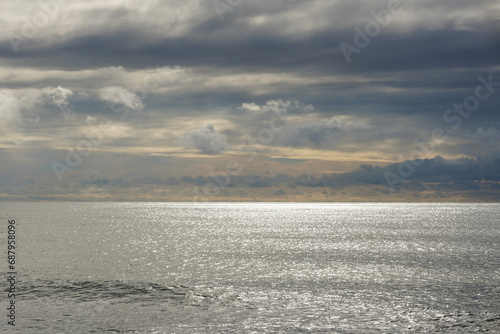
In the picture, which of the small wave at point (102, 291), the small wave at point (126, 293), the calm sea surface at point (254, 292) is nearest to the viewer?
the calm sea surface at point (254, 292)

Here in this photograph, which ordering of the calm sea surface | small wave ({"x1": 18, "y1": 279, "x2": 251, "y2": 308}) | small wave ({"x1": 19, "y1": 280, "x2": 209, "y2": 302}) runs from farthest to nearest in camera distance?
small wave ({"x1": 19, "y1": 280, "x2": 209, "y2": 302})
small wave ({"x1": 18, "y1": 279, "x2": 251, "y2": 308})
the calm sea surface

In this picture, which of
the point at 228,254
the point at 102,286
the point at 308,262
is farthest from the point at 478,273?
the point at 102,286

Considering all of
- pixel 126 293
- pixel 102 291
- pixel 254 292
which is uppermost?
pixel 254 292

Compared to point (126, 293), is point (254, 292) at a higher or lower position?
higher

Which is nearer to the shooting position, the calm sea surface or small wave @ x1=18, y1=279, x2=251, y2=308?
the calm sea surface

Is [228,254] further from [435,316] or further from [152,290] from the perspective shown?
[435,316]

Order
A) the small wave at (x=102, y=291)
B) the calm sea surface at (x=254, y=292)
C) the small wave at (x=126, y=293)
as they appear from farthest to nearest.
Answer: the small wave at (x=102, y=291) < the small wave at (x=126, y=293) < the calm sea surface at (x=254, y=292)

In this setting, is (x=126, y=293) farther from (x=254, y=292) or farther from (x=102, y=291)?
(x=254, y=292)

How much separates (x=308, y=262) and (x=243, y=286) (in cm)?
3463

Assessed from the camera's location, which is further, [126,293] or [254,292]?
[254,292]

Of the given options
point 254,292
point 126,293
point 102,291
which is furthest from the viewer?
point 102,291

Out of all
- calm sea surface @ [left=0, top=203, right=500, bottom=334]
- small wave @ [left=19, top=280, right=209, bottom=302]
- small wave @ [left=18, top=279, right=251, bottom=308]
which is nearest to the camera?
calm sea surface @ [left=0, top=203, right=500, bottom=334]

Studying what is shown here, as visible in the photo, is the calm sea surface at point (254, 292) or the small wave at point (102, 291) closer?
the calm sea surface at point (254, 292)

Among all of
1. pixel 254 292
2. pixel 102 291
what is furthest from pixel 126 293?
pixel 254 292
